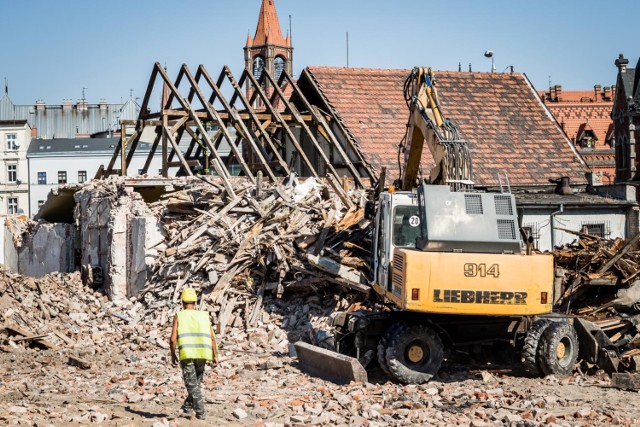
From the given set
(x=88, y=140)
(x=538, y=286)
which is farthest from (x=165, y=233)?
(x=88, y=140)

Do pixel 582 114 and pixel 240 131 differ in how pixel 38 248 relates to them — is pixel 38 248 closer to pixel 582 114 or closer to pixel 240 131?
pixel 240 131

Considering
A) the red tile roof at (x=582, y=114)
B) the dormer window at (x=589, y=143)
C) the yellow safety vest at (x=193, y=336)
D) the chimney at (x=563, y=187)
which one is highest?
the red tile roof at (x=582, y=114)

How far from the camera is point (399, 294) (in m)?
13.2

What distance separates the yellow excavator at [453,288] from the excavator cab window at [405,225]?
0.05 feet

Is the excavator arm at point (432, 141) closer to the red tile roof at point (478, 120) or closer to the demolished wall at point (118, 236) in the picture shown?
the demolished wall at point (118, 236)

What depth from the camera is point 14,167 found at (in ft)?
255

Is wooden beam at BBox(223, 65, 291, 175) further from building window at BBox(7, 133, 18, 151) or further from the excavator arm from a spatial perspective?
building window at BBox(7, 133, 18, 151)

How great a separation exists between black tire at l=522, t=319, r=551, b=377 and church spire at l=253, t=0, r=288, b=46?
8325cm

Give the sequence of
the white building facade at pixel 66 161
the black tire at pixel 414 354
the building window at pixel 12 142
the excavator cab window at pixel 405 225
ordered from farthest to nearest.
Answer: the building window at pixel 12 142, the white building facade at pixel 66 161, the excavator cab window at pixel 405 225, the black tire at pixel 414 354

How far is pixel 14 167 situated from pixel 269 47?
1110 inches

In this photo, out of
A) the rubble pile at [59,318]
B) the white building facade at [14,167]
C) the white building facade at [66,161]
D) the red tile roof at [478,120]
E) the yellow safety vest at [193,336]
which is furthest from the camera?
the white building facade at [14,167]

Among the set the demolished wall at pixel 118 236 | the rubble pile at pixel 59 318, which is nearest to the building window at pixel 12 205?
the demolished wall at pixel 118 236

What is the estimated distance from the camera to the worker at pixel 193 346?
409 inches

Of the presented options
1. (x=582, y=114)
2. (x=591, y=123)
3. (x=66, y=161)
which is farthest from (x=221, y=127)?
(x=582, y=114)
